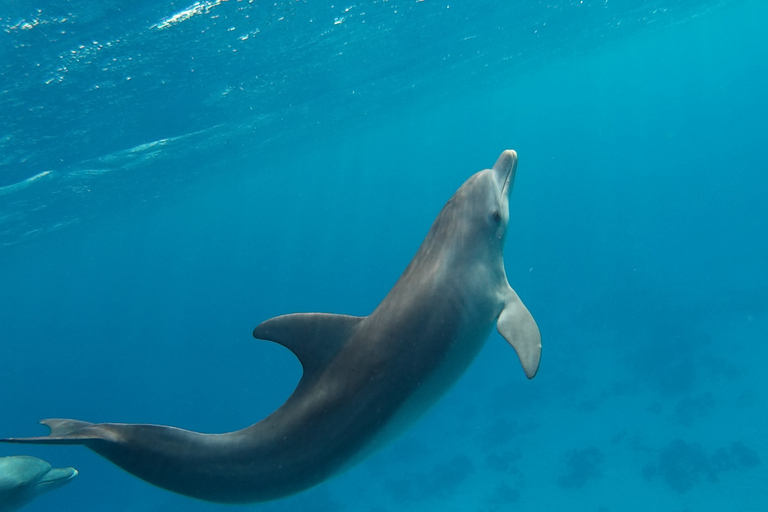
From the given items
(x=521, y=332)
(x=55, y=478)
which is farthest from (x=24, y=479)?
(x=521, y=332)

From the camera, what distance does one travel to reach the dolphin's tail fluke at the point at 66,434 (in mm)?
3391

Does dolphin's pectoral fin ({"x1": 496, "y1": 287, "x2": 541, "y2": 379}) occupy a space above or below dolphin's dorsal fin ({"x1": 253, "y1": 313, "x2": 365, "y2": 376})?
below

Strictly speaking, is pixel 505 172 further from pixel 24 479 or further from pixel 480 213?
pixel 24 479

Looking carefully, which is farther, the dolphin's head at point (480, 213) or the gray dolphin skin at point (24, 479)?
the gray dolphin skin at point (24, 479)

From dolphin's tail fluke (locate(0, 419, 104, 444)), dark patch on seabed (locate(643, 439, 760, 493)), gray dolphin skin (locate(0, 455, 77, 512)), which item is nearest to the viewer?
dolphin's tail fluke (locate(0, 419, 104, 444))

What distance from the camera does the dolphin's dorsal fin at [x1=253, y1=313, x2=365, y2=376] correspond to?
13.3 feet

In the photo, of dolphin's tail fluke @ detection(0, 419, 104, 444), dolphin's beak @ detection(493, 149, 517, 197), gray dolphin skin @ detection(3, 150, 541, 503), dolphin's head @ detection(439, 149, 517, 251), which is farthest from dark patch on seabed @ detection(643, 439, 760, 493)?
dolphin's tail fluke @ detection(0, 419, 104, 444)

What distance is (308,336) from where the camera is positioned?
406 cm

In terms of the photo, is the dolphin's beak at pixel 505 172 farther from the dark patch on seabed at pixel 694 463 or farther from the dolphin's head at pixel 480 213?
the dark patch on seabed at pixel 694 463

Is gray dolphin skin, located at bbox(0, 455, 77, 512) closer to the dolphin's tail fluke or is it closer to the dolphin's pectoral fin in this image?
the dolphin's tail fluke

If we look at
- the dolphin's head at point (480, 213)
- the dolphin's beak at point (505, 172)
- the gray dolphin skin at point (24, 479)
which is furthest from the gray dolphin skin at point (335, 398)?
the gray dolphin skin at point (24, 479)

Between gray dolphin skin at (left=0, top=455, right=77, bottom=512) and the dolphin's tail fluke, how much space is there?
4689mm

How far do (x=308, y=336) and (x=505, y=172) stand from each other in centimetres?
294

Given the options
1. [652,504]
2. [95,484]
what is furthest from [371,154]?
[652,504]
